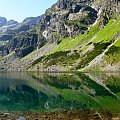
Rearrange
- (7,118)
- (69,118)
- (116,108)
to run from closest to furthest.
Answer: (69,118) < (7,118) < (116,108)

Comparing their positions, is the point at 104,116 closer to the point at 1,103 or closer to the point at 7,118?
the point at 7,118

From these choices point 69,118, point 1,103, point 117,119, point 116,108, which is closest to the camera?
point 117,119

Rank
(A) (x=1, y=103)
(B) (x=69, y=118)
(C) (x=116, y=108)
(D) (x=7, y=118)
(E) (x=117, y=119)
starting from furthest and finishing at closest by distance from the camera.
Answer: (A) (x=1, y=103)
(C) (x=116, y=108)
(D) (x=7, y=118)
(B) (x=69, y=118)
(E) (x=117, y=119)

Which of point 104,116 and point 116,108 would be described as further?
point 116,108

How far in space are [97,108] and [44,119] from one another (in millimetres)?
15894

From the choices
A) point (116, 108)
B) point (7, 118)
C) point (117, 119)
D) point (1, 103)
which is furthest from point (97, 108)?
point (1, 103)

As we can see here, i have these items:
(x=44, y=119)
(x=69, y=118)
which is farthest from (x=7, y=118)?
(x=69, y=118)

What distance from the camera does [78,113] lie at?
59.9 meters

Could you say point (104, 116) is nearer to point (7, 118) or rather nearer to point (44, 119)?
point (44, 119)

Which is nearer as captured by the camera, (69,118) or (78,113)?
(69,118)

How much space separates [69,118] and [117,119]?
9.25 meters

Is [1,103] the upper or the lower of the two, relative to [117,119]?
lower

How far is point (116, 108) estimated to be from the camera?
2500 inches

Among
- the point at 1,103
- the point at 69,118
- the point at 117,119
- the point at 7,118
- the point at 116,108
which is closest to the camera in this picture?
the point at 117,119
